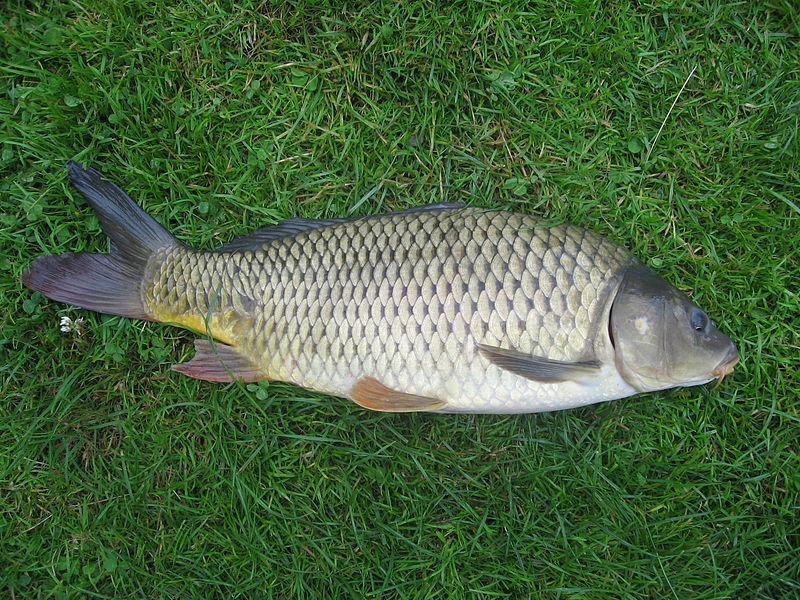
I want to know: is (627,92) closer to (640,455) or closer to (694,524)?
(640,455)

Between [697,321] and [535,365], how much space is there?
1.74ft

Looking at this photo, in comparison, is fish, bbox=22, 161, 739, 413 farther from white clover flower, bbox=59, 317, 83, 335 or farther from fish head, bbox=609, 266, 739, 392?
→ white clover flower, bbox=59, 317, 83, 335

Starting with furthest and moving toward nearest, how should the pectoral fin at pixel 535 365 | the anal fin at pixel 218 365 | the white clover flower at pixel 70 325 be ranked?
the white clover flower at pixel 70 325, the anal fin at pixel 218 365, the pectoral fin at pixel 535 365

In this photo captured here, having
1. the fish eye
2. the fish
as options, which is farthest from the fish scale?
the fish eye

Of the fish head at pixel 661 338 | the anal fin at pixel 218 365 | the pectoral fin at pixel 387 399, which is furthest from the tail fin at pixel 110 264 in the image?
the fish head at pixel 661 338

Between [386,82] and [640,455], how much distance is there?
167cm

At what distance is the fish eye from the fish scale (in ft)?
0.83

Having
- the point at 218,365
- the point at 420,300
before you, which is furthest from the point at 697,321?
the point at 218,365

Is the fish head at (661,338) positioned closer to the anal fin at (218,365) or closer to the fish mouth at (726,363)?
the fish mouth at (726,363)

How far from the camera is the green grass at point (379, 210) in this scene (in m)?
1.86

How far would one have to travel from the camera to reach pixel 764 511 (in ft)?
6.08

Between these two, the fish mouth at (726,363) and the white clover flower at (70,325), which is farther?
the white clover flower at (70,325)

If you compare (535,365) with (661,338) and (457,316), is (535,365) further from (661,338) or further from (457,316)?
(661,338)

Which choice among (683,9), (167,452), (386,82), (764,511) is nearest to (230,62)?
(386,82)
